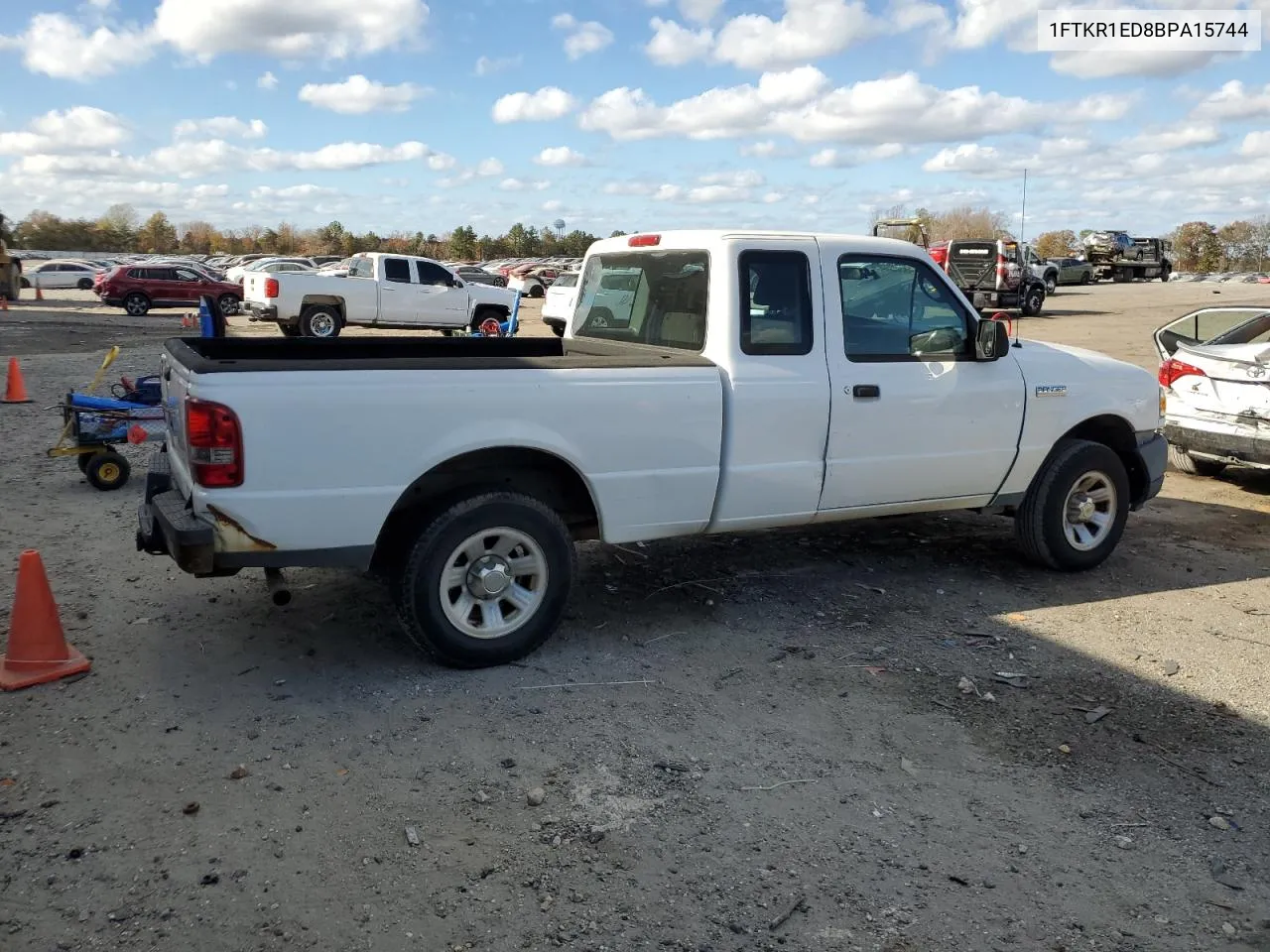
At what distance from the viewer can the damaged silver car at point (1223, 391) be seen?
8.16m

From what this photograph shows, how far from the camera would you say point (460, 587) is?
4.72 m

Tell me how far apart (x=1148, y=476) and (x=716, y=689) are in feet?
12.0

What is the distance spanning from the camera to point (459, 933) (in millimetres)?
2943

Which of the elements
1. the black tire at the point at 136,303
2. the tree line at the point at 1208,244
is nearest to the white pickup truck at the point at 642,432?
the black tire at the point at 136,303

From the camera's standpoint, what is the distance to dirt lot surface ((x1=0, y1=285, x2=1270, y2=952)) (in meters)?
3.06

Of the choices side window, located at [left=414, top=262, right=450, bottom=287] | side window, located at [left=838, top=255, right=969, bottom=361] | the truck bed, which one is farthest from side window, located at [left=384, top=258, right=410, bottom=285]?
side window, located at [left=838, top=255, right=969, bottom=361]

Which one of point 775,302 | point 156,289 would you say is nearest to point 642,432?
point 775,302

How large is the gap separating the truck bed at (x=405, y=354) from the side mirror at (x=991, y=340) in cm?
169

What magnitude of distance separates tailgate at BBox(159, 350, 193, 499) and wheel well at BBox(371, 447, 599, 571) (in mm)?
883

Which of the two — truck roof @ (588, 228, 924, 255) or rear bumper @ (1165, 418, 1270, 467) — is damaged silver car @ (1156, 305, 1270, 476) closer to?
rear bumper @ (1165, 418, 1270, 467)

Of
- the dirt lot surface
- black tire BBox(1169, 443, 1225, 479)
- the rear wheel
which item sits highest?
the rear wheel

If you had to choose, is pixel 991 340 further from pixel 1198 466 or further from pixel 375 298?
pixel 375 298

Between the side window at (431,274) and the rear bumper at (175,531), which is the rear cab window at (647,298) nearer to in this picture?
the rear bumper at (175,531)

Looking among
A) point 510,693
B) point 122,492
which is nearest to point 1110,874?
point 510,693
